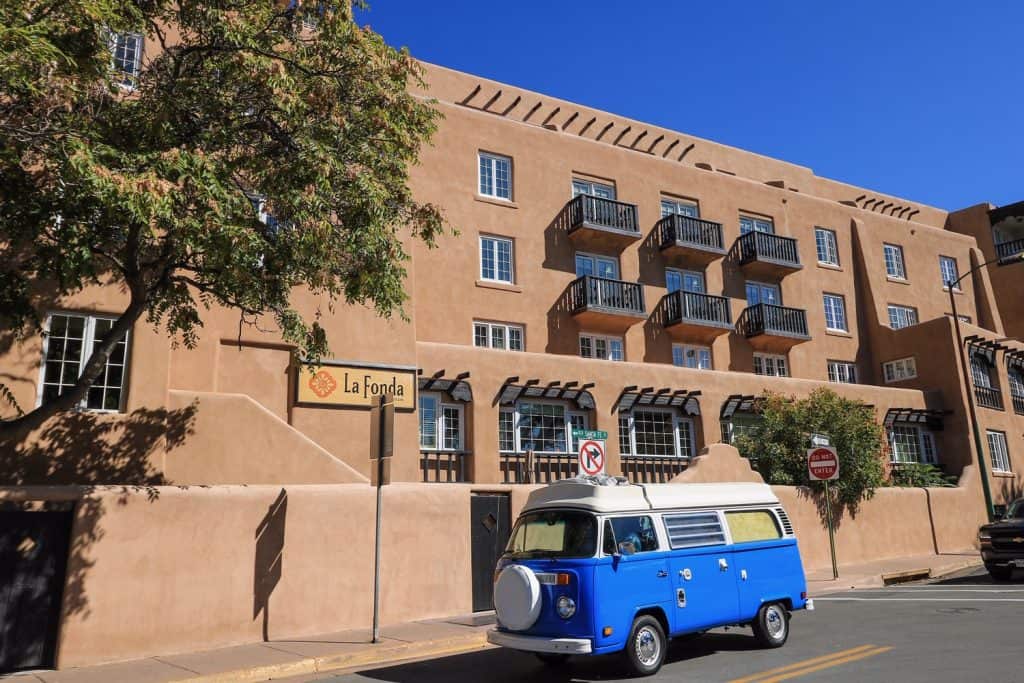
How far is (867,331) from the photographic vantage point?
3250cm

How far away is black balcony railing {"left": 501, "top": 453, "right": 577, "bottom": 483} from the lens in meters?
19.6

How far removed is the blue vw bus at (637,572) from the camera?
882 centimetres

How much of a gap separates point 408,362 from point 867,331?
2310 centimetres

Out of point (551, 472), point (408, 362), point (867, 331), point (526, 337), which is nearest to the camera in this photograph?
point (408, 362)

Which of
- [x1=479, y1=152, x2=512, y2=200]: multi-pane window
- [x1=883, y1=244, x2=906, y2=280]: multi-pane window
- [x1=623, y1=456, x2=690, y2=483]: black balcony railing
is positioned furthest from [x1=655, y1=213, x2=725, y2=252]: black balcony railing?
[x1=883, y1=244, x2=906, y2=280]: multi-pane window

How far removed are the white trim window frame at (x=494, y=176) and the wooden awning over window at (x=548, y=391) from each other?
6.87 metres

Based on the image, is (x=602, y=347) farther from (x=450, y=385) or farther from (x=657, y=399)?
(x=450, y=385)

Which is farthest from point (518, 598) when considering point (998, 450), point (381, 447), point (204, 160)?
point (998, 450)

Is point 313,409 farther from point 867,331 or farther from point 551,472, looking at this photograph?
point 867,331

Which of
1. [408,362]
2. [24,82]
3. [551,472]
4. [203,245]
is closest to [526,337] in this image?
[551,472]

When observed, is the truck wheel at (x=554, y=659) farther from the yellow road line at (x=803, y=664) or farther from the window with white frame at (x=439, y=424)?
the window with white frame at (x=439, y=424)

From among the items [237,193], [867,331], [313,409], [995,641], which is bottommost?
[995,641]

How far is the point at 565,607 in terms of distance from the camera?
879 centimetres

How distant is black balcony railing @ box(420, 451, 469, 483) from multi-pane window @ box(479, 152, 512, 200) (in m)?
9.17
